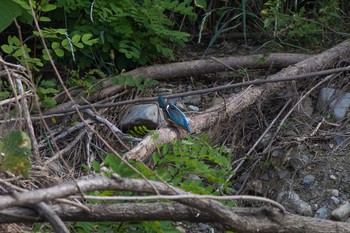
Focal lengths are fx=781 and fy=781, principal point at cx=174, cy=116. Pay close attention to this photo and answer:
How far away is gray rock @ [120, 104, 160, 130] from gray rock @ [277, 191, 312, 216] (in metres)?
0.96

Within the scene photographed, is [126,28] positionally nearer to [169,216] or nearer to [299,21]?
[299,21]

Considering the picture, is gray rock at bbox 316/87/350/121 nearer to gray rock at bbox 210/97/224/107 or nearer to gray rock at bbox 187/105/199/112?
gray rock at bbox 210/97/224/107

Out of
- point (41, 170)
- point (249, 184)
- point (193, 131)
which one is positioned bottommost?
point (249, 184)

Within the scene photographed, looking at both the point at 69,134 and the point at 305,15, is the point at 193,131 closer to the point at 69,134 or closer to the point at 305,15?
the point at 69,134

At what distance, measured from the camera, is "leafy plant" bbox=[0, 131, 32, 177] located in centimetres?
293

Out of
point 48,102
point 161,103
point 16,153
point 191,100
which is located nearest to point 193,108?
point 191,100

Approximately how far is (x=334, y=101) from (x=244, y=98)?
2.16ft

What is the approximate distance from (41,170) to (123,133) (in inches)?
54.1

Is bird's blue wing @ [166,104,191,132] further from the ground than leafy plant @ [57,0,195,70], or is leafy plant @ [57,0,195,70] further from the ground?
leafy plant @ [57,0,195,70]

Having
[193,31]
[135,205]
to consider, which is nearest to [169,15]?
[193,31]

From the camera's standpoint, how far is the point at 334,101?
17.5 ft

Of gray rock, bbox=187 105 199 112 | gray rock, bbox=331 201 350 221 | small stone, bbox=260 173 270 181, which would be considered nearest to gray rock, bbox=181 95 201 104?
gray rock, bbox=187 105 199 112

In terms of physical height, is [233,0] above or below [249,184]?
above

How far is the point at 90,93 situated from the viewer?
5.34 metres
